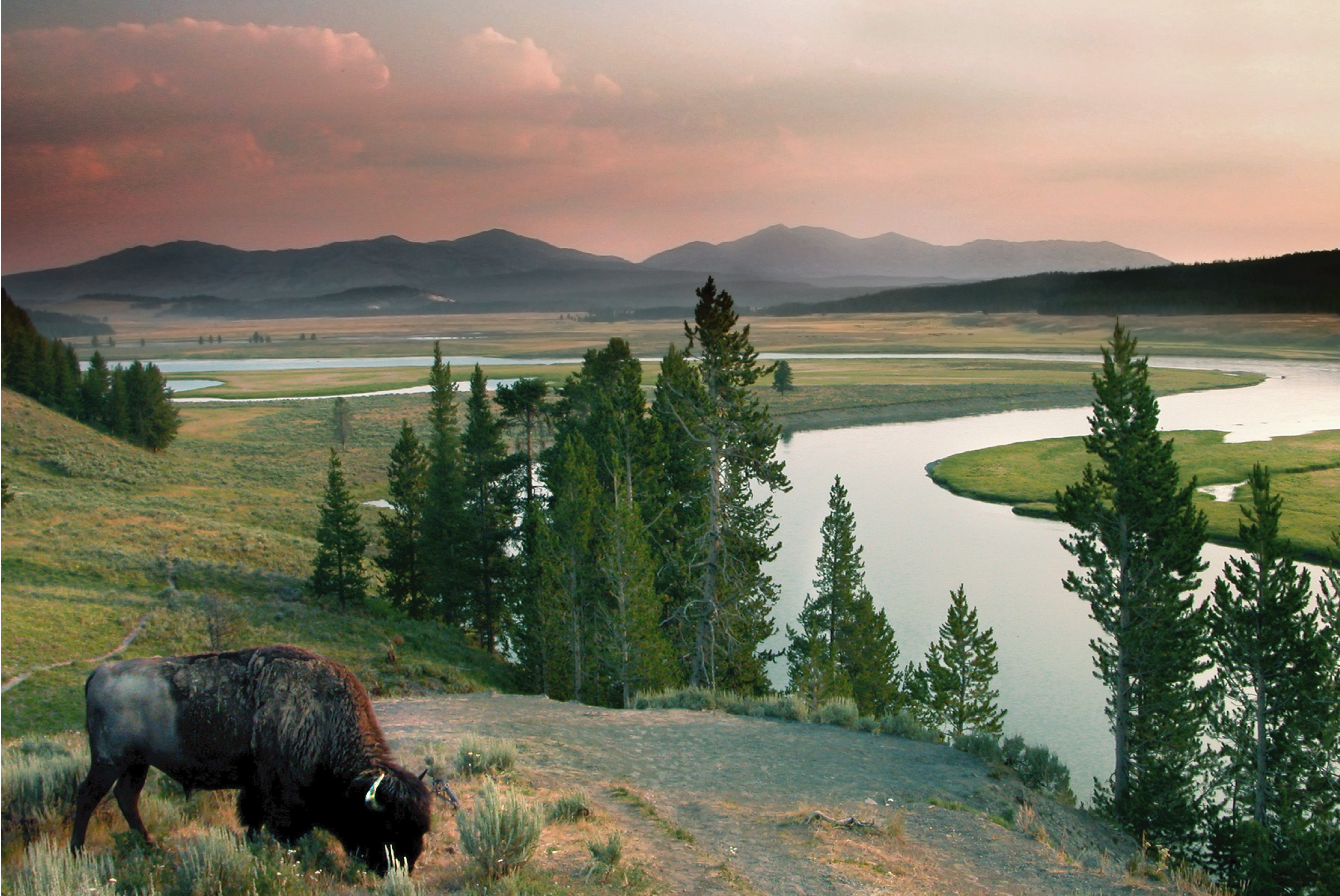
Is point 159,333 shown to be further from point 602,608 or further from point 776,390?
point 602,608

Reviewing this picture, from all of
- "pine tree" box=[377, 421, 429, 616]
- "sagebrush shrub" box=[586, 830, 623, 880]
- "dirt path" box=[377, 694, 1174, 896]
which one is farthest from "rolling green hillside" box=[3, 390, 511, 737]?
"sagebrush shrub" box=[586, 830, 623, 880]

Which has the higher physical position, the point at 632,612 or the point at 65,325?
the point at 65,325

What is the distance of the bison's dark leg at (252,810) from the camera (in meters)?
6.65

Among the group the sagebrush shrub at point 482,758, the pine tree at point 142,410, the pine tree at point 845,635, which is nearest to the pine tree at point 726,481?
the pine tree at point 845,635

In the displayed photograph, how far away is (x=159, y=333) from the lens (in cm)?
18438

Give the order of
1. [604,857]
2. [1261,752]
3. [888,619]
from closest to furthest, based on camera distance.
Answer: [604,857] < [1261,752] < [888,619]

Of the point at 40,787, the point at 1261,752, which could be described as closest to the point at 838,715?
the point at 1261,752

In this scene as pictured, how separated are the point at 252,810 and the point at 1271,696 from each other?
23642mm

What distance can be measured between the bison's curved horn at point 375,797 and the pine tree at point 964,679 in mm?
20711

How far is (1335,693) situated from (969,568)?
2102cm

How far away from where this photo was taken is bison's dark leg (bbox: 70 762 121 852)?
20.6 feet

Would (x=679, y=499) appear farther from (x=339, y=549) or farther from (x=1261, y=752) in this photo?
(x=1261, y=752)

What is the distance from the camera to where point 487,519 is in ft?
115

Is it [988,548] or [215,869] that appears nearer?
[215,869]
